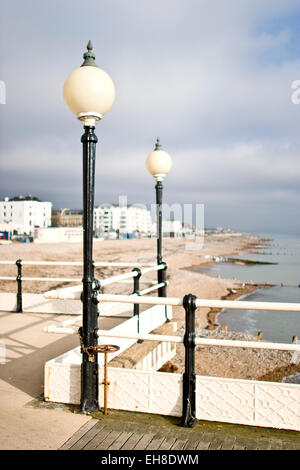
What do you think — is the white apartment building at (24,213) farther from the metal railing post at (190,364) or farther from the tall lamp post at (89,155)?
the metal railing post at (190,364)

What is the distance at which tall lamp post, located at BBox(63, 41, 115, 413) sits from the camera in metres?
A: 3.94

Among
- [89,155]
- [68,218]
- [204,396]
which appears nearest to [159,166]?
[89,155]

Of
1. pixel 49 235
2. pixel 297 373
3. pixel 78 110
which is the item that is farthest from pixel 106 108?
pixel 49 235

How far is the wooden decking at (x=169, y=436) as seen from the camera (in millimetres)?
3201

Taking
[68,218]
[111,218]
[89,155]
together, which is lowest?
[89,155]

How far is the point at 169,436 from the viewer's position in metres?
3.37

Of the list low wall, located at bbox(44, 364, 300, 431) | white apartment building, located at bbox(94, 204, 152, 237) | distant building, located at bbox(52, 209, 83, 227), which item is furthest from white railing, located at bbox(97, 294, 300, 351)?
white apartment building, located at bbox(94, 204, 152, 237)

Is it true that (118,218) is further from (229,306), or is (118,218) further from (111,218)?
(229,306)

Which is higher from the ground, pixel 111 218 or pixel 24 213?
pixel 24 213

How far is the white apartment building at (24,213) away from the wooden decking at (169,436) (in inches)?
4704

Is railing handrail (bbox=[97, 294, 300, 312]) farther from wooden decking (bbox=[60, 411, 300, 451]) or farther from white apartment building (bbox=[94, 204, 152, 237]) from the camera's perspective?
white apartment building (bbox=[94, 204, 152, 237])

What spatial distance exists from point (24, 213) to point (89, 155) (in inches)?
4892

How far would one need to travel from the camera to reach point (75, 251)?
5712 centimetres
